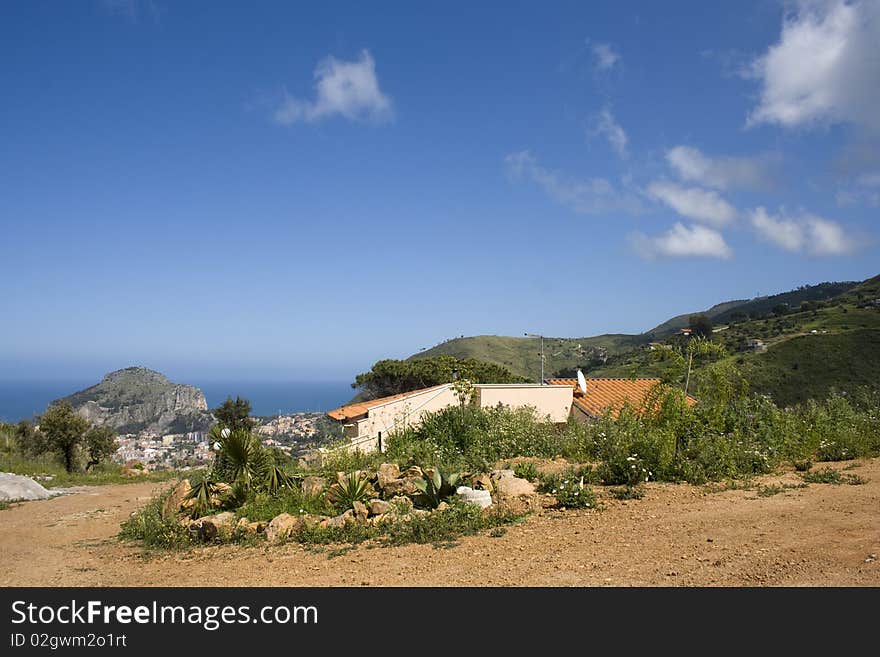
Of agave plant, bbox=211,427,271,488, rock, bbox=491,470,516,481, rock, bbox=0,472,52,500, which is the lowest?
rock, bbox=0,472,52,500

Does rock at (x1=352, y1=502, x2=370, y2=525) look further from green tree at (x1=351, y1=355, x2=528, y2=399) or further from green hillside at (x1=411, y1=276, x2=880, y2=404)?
green tree at (x1=351, y1=355, x2=528, y2=399)

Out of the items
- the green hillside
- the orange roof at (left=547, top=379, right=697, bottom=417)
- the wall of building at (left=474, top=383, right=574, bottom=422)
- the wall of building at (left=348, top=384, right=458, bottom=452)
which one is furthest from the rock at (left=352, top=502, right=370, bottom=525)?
the orange roof at (left=547, top=379, right=697, bottom=417)

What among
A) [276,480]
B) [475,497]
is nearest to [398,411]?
[276,480]

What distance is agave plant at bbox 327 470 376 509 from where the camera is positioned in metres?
8.58

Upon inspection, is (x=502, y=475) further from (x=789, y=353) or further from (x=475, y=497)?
(x=789, y=353)

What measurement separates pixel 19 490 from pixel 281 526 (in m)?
10.8

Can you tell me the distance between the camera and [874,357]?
130 feet

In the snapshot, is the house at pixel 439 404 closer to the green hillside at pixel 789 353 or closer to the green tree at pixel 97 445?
the green hillside at pixel 789 353

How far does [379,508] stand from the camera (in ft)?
25.9

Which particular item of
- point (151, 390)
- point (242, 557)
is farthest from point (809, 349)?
point (151, 390)

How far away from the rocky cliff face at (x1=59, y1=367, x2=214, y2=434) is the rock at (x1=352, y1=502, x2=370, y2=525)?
1859 inches

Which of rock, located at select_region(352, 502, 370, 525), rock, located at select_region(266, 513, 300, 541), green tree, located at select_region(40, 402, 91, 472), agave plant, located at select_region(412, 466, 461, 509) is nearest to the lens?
rock, located at select_region(266, 513, 300, 541)
